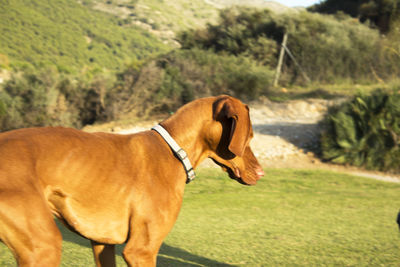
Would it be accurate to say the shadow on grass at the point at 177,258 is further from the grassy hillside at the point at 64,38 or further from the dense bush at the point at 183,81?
the grassy hillside at the point at 64,38

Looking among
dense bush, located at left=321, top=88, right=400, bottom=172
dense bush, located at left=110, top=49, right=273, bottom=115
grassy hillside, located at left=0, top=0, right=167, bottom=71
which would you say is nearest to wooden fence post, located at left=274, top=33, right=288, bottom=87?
dense bush, located at left=110, top=49, right=273, bottom=115

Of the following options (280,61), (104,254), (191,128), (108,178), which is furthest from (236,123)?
(280,61)

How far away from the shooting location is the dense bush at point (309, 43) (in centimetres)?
2625

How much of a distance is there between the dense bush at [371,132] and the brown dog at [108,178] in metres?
11.5

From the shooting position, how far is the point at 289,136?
16250mm

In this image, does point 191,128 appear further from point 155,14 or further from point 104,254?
point 155,14

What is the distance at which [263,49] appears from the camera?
26812 millimetres

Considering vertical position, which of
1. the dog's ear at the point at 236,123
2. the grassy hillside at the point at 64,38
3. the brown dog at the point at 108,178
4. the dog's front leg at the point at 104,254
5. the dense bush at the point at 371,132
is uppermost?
the dog's ear at the point at 236,123

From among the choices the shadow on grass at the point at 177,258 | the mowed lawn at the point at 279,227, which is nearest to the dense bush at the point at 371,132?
the mowed lawn at the point at 279,227

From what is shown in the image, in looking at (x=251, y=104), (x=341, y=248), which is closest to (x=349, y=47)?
(x=251, y=104)

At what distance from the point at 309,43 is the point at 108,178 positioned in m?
26.1

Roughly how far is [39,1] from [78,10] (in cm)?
628

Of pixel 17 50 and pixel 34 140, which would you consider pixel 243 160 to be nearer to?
pixel 34 140

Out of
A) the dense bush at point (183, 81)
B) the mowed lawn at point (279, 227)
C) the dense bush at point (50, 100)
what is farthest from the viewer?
the dense bush at point (183, 81)
